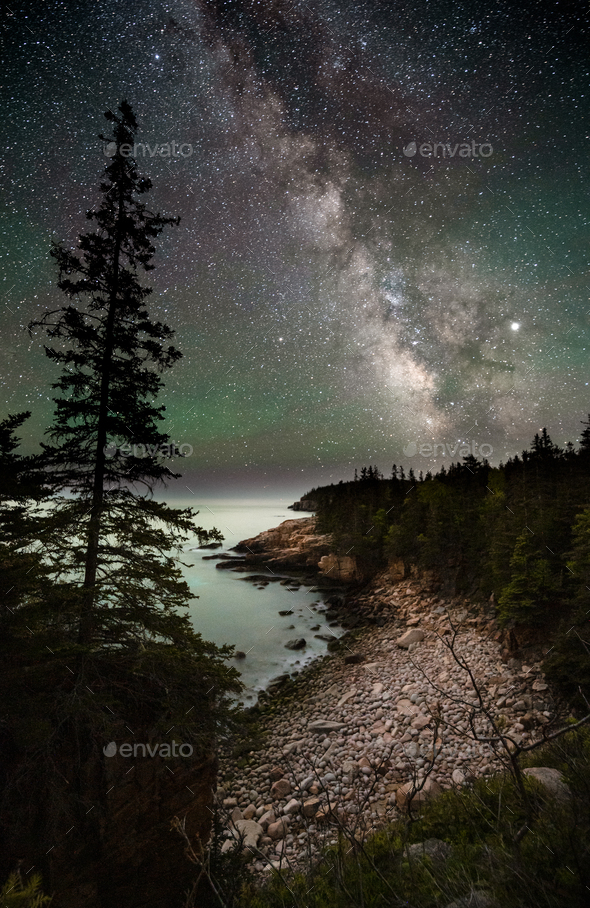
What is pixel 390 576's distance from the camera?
3045 cm

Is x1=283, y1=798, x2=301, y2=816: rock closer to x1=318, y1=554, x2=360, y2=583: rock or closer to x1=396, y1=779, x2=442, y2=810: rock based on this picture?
x1=396, y1=779, x2=442, y2=810: rock

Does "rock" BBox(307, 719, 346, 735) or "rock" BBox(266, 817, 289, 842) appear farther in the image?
"rock" BBox(307, 719, 346, 735)

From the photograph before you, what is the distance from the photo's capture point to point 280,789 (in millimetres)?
9961

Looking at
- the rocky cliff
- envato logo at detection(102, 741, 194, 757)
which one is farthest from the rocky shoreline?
envato logo at detection(102, 741, 194, 757)

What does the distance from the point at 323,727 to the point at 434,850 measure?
7.80m

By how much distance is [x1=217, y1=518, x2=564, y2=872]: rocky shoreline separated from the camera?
873cm

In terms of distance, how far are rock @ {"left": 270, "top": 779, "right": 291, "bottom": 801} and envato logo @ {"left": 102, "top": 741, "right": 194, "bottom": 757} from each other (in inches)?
203

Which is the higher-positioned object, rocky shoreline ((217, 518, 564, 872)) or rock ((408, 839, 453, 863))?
rock ((408, 839, 453, 863))

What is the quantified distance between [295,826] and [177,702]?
5486 mm

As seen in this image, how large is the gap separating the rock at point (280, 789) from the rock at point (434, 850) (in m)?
5.49

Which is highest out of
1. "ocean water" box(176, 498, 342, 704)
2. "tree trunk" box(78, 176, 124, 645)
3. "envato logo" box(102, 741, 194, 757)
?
"tree trunk" box(78, 176, 124, 645)

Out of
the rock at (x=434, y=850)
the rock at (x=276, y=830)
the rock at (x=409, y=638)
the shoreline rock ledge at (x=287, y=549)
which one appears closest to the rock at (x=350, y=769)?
the rock at (x=276, y=830)

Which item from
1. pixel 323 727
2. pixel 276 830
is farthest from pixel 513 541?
pixel 276 830

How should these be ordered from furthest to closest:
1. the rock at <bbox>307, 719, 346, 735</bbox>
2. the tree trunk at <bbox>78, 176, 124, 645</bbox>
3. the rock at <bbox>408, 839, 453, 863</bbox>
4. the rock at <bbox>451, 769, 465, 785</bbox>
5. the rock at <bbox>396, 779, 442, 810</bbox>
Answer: the rock at <bbox>307, 719, 346, 735</bbox>
the rock at <bbox>451, 769, 465, 785</bbox>
the rock at <bbox>396, 779, 442, 810</bbox>
the tree trunk at <bbox>78, 176, 124, 645</bbox>
the rock at <bbox>408, 839, 453, 863</bbox>
